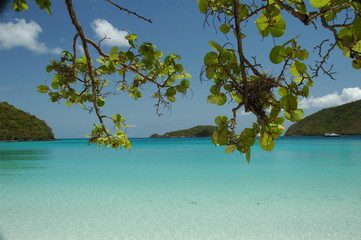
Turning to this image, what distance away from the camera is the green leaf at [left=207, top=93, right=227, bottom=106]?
73 centimetres

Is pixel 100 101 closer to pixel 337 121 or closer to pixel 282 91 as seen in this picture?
pixel 282 91

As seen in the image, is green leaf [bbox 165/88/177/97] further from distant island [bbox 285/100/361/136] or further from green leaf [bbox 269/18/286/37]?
distant island [bbox 285/100/361/136]

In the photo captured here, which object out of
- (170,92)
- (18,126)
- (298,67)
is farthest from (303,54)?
(18,126)

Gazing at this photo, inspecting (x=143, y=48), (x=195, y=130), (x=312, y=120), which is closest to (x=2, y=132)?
(x=195, y=130)

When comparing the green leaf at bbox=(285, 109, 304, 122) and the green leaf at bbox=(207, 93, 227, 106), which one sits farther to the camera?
the green leaf at bbox=(207, 93, 227, 106)

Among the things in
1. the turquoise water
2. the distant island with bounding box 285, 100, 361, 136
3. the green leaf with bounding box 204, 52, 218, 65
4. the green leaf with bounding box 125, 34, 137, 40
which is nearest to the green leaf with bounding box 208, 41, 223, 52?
the green leaf with bounding box 204, 52, 218, 65

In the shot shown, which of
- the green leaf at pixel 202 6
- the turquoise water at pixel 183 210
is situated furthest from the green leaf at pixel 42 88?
the turquoise water at pixel 183 210

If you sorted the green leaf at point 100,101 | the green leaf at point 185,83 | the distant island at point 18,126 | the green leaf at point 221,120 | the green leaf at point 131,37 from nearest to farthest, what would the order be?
the green leaf at point 221,120, the green leaf at point 131,37, the green leaf at point 185,83, the green leaf at point 100,101, the distant island at point 18,126

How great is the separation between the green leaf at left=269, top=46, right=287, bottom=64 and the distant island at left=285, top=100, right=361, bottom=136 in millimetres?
66378

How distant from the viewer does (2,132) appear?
62.5 m

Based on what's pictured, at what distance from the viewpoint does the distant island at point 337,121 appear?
66.6 metres

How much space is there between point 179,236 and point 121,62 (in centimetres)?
372

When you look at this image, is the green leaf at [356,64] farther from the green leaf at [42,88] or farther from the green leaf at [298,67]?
the green leaf at [42,88]

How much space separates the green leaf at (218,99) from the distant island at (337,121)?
2610 inches
